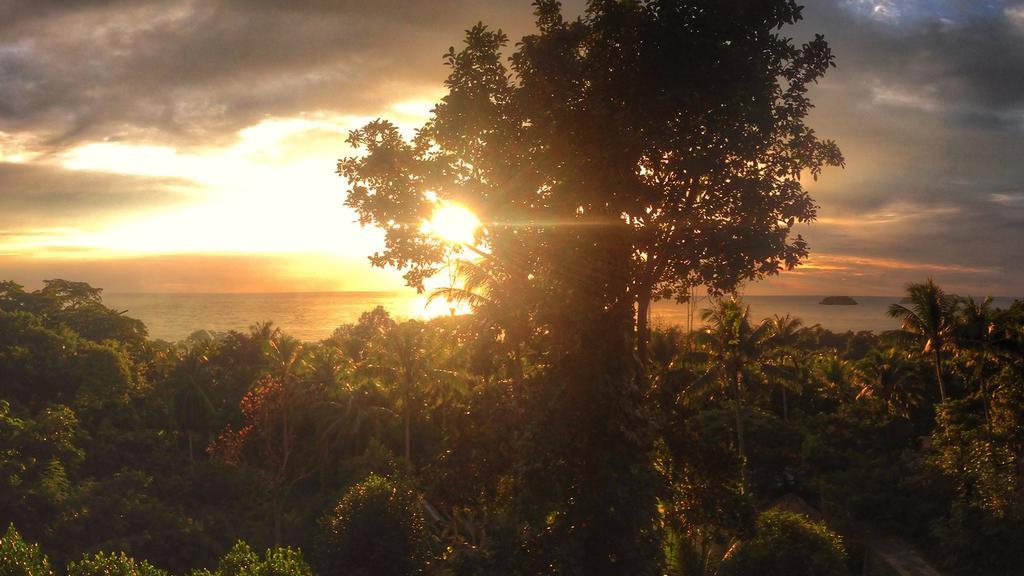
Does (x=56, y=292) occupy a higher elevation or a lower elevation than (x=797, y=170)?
lower

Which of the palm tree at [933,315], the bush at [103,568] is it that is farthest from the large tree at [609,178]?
the palm tree at [933,315]

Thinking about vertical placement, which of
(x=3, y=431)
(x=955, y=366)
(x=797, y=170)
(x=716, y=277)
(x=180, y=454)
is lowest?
(x=180, y=454)

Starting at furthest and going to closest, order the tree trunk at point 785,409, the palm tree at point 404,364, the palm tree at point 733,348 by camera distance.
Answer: the tree trunk at point 785,409
the palm tree at point 733,348
the palm tree at point 404,364

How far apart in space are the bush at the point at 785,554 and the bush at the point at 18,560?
15.7 metres

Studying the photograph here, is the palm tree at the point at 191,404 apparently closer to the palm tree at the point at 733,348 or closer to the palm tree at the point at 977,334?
the palm tree at the point at 733,348

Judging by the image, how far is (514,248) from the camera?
12797 mm

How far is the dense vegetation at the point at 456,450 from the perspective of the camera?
1323 centimetres

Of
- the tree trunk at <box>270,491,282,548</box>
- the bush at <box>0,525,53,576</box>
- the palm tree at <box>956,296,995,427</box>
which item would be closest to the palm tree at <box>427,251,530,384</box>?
the bush at <box>0,525,53,576</box>

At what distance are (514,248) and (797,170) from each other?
5545mm

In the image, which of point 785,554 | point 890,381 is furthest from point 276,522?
point 890,381

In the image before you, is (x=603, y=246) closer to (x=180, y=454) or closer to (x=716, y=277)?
(x=716, y=277)

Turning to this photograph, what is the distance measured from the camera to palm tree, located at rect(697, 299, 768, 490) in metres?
37.5

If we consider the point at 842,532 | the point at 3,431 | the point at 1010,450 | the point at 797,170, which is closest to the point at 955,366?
the point at 1010,450

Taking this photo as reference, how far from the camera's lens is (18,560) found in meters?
14.1
